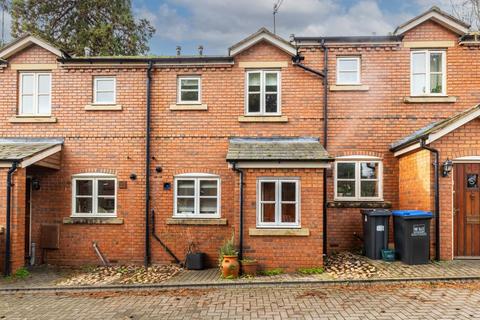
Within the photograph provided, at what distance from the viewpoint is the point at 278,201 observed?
10570 mm

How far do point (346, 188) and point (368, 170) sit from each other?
2.67 ft

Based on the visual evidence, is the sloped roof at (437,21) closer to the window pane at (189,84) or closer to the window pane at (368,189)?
the window pane at (368,189)

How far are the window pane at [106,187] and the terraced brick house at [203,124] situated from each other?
32 mm

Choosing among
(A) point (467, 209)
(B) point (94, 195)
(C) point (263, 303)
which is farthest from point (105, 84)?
(A) point (467, 209)

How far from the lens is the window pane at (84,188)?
40.0 ft

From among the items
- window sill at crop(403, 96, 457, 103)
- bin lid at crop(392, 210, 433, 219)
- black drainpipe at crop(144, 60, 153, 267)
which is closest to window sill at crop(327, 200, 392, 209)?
bin lid at crop(392, 210, 433, 219)

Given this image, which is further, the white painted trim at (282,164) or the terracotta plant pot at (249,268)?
the white painted trim at (282,164)

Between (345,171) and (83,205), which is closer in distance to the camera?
(345,171)

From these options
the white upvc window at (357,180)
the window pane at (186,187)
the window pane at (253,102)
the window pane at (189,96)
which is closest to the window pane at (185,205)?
the window pane at (186,187)

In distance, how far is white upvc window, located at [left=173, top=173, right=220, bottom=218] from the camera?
11.9 m

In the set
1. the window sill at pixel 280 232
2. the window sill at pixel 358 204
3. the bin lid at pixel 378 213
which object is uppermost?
the window sill at pixel 358 204

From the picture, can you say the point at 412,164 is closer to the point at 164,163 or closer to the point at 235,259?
the point at 235,259

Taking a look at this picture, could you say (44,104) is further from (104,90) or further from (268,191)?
(268,191)

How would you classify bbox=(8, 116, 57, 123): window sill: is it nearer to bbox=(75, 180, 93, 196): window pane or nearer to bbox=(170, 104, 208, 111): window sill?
bbox=(75, 180, 93, 196): window pane
